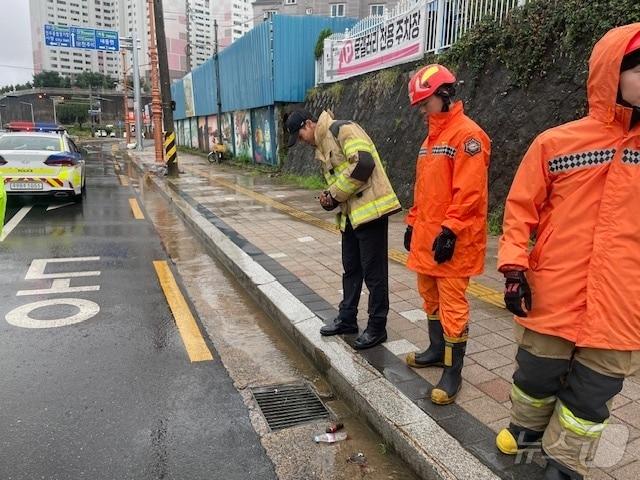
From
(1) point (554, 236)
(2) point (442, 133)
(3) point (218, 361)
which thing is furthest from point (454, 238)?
(3) point (218, 361)

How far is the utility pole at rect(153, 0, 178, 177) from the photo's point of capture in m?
16.6

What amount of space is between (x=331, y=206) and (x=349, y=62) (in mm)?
10537

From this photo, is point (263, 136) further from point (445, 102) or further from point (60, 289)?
point (445, 102)

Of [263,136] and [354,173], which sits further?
[263,136]

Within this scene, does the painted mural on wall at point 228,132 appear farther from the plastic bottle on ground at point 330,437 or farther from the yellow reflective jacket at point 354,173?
the plastic bottle on ground at point 330,437

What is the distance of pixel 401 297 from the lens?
496 centimetres

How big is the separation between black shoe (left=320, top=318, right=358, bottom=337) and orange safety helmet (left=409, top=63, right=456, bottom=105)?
6.00ft

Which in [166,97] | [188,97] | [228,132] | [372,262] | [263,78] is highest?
[188,97]

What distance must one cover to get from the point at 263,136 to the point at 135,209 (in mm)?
8258

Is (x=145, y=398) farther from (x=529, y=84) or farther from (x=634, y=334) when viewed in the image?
(x=529, y=84)

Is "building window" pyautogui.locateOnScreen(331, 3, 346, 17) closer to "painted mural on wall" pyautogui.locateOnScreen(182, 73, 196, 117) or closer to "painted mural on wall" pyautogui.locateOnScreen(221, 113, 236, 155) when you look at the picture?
"painted mural on wall" pyautogui.locateOnScreen(182, 73, 196, 117)

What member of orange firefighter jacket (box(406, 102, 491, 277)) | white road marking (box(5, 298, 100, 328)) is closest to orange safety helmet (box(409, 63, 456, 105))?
orange firefighter jacket (box(406, 102, 491, 277))

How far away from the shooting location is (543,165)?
85.7 inches

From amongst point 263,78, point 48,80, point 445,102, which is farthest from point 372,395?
point 48,80
